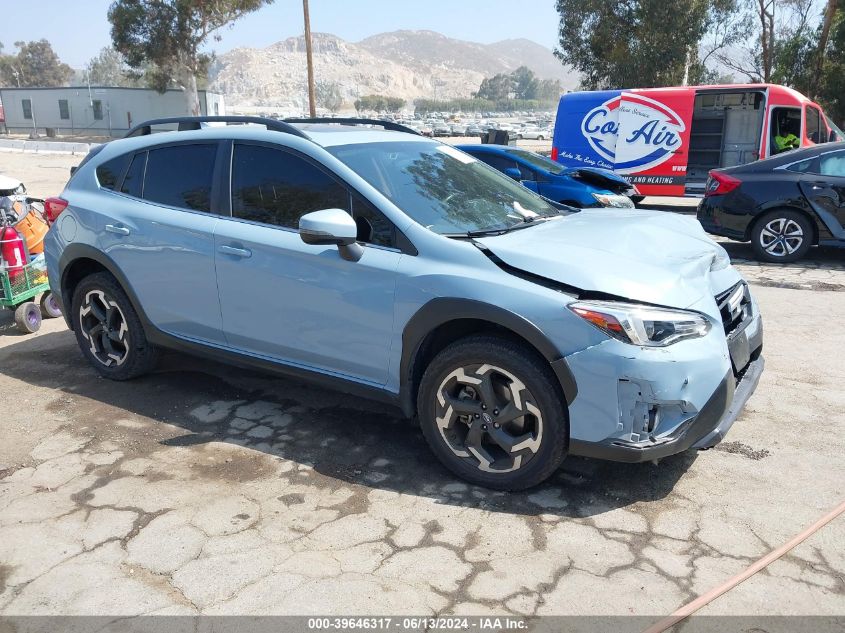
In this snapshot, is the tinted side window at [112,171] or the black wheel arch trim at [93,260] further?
the tinted side window at [112,171]

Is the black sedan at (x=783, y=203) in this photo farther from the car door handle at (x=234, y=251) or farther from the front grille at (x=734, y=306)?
the car door handle at (x=234, y=251)

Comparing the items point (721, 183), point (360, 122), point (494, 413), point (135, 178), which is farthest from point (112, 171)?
point (721, 183)

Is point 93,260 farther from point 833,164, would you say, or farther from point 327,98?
point 327,98

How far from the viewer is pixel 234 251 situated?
155 inches

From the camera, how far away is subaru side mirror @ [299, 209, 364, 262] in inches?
130

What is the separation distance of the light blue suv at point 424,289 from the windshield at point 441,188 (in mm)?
14

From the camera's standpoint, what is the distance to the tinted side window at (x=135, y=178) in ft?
15.0

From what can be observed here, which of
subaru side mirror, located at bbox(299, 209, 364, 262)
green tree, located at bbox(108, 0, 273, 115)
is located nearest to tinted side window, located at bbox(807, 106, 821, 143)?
subaru side mirror, located at bbox(299, 209, 364, 262)

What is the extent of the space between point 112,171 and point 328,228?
2.26 meters

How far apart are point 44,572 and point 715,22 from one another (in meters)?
35.1

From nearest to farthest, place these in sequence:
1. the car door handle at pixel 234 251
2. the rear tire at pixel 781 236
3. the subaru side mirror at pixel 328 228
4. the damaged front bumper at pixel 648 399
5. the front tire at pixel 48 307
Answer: the damaged front bumper at pixel 648 399 < the subaru side mirror at pixel 328 228 < the car door handle at pixel 234 251 < the front tire at pixel 48 307 < the rear tire at pixel 781 236

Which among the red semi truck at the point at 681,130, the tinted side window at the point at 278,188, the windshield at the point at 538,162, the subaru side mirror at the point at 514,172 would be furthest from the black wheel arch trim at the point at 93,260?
the red semi truck at the point at 681,130

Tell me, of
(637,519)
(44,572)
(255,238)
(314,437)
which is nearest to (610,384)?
(637,519)

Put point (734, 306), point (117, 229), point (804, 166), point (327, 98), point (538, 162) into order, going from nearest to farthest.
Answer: point (734, 306), point (117, 229), point (804, 166), point (538, 162), point (327, 98)
